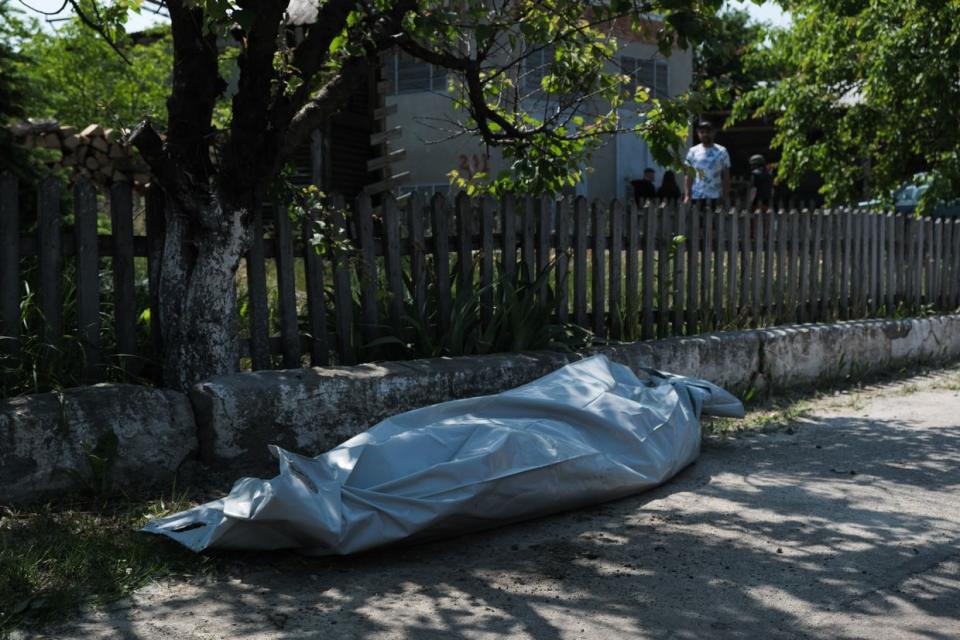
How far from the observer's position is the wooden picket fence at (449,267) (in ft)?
15.6

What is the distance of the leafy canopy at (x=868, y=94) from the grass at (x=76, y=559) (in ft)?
37.5

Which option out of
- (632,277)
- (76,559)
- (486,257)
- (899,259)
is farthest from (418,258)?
(899,259)

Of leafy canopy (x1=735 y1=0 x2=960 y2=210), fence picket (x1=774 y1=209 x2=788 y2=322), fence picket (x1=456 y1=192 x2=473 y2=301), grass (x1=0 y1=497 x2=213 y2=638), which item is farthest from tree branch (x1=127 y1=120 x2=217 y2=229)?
leafy canopy (x1=735 y1=0 x2=960 y2=210)

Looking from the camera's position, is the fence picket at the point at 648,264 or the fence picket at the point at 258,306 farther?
the fence picket at the point at 648,264

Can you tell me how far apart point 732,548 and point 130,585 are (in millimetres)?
2164

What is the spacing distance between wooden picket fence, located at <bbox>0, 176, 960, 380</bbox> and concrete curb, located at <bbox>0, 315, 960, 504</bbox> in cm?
46

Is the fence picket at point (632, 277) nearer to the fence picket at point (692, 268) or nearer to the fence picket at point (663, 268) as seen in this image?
the fence picket at point (663, 268)

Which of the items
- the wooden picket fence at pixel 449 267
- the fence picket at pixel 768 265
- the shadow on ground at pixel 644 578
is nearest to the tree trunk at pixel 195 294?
the wooden picket fence at pixel 449 267

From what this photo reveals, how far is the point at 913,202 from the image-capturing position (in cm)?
1565

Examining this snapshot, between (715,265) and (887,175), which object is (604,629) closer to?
(715,265)

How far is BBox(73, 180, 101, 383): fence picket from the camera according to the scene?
15.5 ft

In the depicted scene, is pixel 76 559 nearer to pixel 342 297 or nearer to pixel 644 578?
pixel 644 578

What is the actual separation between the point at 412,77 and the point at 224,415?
48.4 feet

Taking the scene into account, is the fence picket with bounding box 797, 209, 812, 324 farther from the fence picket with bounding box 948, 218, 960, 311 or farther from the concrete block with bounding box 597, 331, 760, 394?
the fence picket with bounding box 948, 218, 960, 311
